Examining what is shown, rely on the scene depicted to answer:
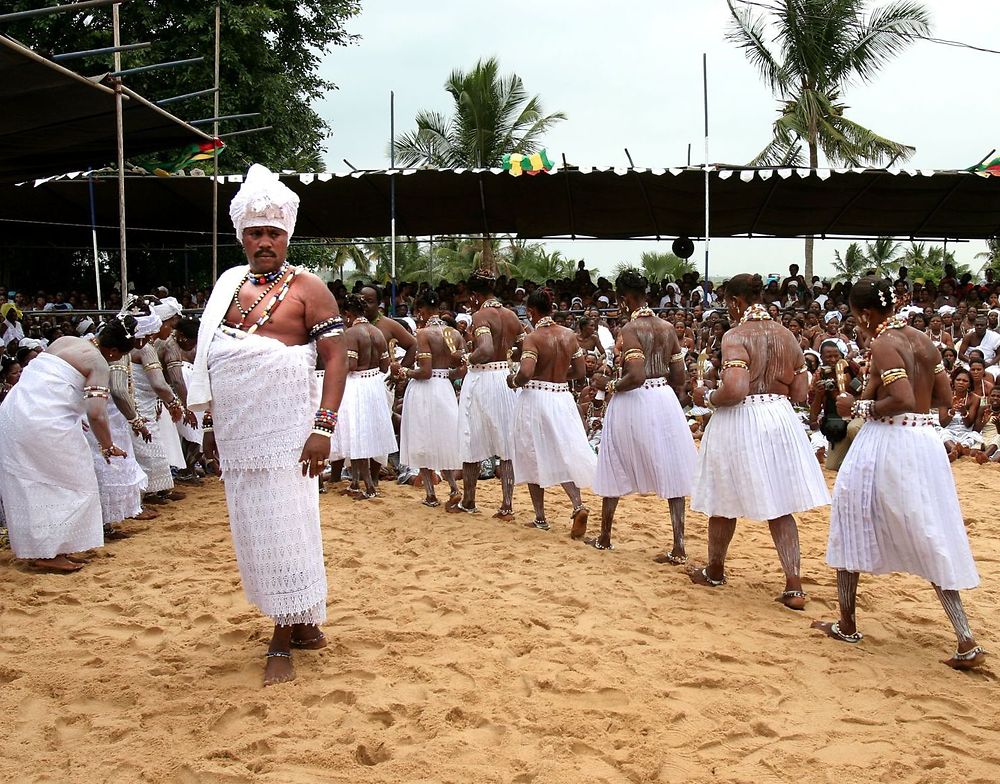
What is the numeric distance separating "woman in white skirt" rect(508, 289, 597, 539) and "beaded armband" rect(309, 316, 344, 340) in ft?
10.9

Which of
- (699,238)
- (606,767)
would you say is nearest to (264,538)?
(606,767)

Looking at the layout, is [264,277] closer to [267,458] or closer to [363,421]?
[267,458]

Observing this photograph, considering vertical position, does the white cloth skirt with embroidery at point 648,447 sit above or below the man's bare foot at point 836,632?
above

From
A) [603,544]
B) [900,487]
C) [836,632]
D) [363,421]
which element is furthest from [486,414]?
[900,487]

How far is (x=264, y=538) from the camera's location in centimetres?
418

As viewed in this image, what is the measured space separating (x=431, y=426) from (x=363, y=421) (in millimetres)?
647

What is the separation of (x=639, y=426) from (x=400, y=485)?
3770mm

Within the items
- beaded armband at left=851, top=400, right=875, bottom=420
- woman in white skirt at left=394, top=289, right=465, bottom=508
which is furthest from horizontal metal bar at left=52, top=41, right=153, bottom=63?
beaded armband at left=851, top=400, right=875, bottom=420

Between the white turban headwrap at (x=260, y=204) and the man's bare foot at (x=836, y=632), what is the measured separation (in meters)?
3.51

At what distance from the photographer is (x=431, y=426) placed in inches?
352

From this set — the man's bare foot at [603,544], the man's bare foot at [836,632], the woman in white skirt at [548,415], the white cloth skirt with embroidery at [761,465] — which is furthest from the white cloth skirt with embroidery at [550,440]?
the man's bare foot at [836,632]

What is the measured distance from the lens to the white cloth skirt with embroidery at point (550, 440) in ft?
24.7

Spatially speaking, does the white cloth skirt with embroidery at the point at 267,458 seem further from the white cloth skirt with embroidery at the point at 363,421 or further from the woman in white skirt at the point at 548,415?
the white cloth skirt with embroidery at the point at 363,421

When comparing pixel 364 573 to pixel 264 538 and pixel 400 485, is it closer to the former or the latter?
pixel 264 538
